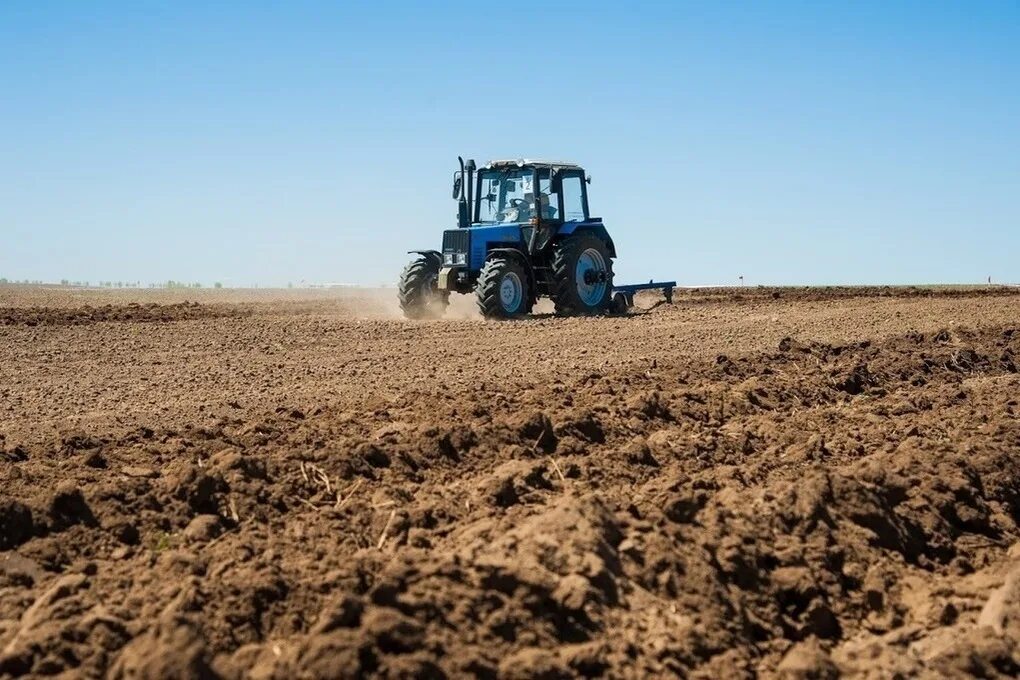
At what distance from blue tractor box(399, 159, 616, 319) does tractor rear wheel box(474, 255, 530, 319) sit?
0.02 m

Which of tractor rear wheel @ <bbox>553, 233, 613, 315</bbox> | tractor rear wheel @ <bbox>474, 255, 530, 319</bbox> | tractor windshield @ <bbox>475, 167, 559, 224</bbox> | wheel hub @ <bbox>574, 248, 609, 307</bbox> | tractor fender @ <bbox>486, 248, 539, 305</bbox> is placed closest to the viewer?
tractor rear wheel @ <bbox>474, 255, 530, 319</bbox>

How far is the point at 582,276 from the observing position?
2055 centimetres

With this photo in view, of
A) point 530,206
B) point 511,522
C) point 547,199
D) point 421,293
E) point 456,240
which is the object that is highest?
point 547,199

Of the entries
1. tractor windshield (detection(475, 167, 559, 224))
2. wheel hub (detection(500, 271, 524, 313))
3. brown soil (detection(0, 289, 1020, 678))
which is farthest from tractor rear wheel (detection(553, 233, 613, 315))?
brown soil (detection(0, 289, 1020, 678))

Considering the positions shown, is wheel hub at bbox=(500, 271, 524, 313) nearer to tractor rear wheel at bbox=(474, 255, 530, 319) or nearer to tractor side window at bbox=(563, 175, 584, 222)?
tractor rear wheel at bbox=(474, 255, 530, 319)

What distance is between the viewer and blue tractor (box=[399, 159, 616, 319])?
19328 mm

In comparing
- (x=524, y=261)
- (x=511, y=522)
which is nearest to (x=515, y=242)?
(x=524, y=261)

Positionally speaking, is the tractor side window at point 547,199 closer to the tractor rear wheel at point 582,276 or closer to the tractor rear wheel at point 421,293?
the tractor rear wheel at point 582,276

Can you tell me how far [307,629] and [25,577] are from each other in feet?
5.43

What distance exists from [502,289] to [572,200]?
2.17 metres

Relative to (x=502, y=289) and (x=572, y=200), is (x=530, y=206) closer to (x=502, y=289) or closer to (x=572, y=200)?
(x=572, y=200)

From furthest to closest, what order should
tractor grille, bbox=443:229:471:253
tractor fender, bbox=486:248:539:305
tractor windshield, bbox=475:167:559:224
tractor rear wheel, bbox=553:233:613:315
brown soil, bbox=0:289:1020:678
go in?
1. tractor rear wheel, bbox=553:233:613:315
2. tractor windshield, bbox=475:167:559:224
3. tractor grille, bbox=443:229:471:253
4. tractor fender, bbox=486:248:539:305
5. brown soil, bbox=0:289:1020:678

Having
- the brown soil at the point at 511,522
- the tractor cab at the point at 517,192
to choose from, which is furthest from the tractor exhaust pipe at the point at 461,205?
the brown soil at the point at 511,522

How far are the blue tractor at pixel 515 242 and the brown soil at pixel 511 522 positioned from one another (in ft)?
24.4
